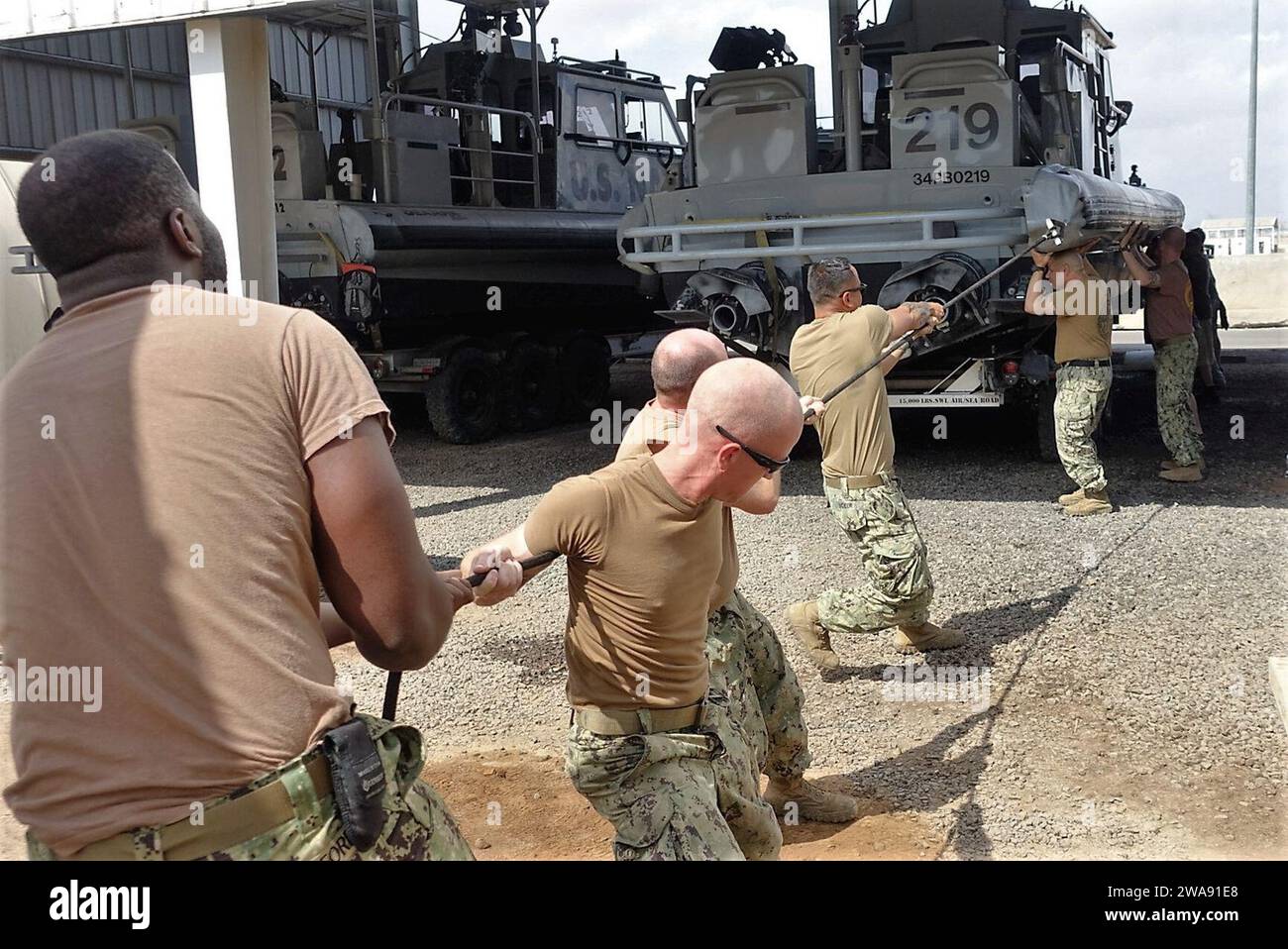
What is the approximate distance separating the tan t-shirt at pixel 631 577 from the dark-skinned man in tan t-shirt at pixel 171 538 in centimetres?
90

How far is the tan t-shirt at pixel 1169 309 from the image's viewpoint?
8.91 metres

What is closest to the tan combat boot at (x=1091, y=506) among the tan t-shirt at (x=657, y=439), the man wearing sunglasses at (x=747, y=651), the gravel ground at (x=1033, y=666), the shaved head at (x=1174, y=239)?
the gravel ground at (x=1033, y=666)

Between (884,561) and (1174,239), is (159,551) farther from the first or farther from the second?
(1174,239)

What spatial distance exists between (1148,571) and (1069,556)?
1.59 feet

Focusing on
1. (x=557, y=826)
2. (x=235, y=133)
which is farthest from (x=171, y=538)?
(x=235, y=133)

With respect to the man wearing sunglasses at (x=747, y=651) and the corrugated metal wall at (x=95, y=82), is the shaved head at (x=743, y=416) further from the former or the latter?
the corrugated metal wall at (x=95, y=82)

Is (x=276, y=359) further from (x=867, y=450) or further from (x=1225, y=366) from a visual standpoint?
(x=1225, y=366)

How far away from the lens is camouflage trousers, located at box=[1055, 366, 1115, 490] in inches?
316

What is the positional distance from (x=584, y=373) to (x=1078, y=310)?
603cm

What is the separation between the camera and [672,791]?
276 centimetres

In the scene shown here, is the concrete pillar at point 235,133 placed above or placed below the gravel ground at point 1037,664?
above

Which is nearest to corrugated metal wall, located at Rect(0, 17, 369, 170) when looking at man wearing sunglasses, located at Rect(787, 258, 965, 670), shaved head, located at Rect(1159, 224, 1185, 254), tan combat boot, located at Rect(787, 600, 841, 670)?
shaved head, located at Rect(1159, 224, 1185, 254)

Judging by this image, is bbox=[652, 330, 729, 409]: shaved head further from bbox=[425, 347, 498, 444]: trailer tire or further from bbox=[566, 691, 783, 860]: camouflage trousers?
bbox=[425, 347, 498, 444]: trailer tire

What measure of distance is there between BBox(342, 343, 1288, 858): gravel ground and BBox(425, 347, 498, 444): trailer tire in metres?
1.85
